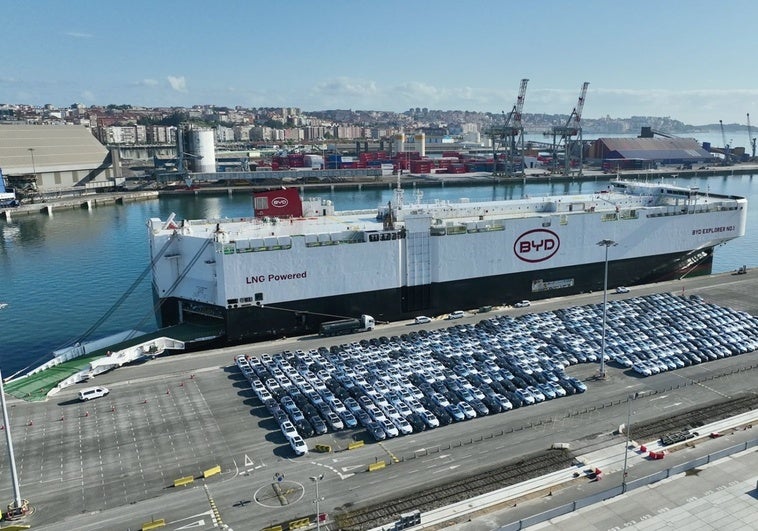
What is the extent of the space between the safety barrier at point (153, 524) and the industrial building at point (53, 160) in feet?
424

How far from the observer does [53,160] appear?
473 feet

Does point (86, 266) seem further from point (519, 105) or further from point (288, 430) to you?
point (519, 105)

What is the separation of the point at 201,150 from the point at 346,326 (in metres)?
136

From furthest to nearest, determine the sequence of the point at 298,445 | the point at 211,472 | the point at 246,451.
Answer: the point at 246,451, the point at 298,445, the point at 211,472

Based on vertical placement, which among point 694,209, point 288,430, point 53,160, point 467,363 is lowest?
point 288,430

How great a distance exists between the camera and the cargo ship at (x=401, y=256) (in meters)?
46.6

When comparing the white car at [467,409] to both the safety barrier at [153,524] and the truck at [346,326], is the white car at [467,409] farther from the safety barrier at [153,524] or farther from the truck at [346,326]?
the safety barrier at [153,524]

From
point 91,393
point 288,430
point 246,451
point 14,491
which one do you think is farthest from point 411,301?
point 14,491

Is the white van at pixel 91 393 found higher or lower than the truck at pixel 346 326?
lower

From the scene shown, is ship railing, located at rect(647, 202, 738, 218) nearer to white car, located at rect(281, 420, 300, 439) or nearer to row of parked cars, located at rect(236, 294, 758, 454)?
row of parked cars, located at rect(236, 294, 758, 454)

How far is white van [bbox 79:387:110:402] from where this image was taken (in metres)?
36.0

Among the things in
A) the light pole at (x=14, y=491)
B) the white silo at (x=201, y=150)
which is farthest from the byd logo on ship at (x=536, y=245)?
the white silo at (x=201, y=150)

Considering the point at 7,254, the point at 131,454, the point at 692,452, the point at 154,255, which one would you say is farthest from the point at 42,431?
the point at 7,254

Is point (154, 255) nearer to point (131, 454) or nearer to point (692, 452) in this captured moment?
point (131, 454)
